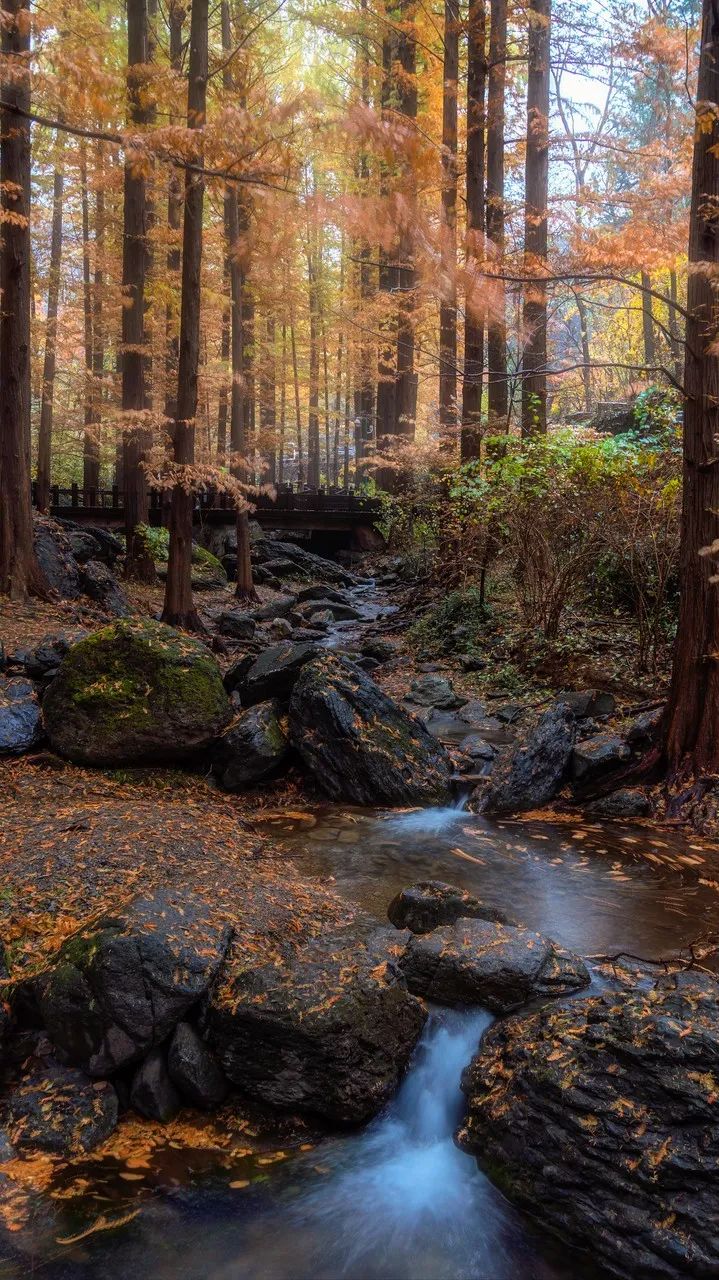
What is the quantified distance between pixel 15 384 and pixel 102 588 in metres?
3.20

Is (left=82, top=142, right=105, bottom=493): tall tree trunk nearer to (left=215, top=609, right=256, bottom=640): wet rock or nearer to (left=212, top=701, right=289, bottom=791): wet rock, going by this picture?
(left=215, top=609, right=256, bottom=640): wet rock

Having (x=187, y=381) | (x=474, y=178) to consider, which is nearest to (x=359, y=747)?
(x=187, y=381)

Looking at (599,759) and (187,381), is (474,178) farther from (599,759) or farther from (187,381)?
(599,759)

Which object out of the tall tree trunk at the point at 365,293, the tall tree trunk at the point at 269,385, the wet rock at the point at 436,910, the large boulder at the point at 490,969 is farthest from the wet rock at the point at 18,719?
the tall tree trunk at the point at 365,293

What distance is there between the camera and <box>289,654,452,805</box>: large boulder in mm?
6406

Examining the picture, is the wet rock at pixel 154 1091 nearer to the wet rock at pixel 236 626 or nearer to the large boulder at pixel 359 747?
the large boulder at pixel 359 747

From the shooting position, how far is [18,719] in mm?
6418

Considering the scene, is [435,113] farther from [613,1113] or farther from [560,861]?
[613,1113]

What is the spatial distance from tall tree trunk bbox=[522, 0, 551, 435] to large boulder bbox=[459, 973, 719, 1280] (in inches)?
380

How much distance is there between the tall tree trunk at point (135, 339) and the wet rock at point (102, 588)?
9.78ft

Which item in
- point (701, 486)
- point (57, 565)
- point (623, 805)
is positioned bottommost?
point (623, 805)

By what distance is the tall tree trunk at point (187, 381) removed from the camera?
402 inches

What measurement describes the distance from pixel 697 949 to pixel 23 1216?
10.9ft

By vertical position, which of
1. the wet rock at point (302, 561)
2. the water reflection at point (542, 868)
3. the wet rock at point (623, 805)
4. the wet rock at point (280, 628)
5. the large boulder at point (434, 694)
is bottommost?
the water reflection at point (542, 868)
